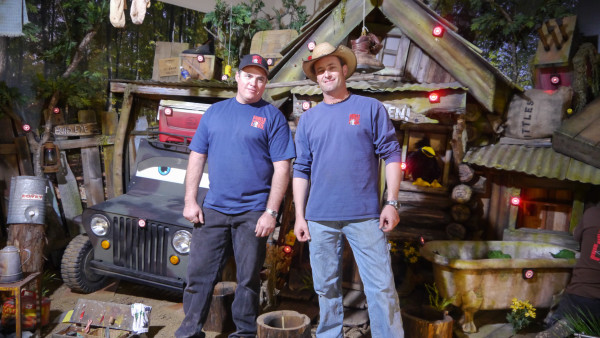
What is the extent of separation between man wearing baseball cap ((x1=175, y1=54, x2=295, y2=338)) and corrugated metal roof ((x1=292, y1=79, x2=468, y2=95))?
7.90 feet

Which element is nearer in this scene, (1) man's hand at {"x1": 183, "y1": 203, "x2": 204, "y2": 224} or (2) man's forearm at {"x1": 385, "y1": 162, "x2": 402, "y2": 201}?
(2) man's forearm at {"x1": 385, "y1": 162, "x2": 402, "y2": 201}

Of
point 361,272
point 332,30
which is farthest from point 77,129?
point 361,272

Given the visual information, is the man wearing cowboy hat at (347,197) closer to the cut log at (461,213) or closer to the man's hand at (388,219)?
the man's hand at (388,219)

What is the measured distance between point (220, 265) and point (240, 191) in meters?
0.63

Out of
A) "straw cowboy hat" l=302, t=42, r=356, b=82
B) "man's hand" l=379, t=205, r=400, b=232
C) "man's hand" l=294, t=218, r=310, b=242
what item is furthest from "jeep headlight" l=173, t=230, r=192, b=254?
"man's hand" l=379, t=205, r=400, b=232

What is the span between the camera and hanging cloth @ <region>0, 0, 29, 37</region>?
5.22m

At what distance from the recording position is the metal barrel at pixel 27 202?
4980 mm

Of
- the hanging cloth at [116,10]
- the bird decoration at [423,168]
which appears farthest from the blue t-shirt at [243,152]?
the bird decoration at [423,168]

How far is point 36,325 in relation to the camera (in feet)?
14.5

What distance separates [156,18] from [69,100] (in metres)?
3.19

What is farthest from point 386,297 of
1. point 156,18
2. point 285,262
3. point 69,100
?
point 156,18

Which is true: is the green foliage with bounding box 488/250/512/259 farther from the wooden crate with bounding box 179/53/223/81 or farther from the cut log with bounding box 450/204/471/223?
the wooden crate with bounding box 179/53/223/81

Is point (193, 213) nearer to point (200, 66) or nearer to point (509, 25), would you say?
point (200, 66)

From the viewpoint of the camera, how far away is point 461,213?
20.9 feet
